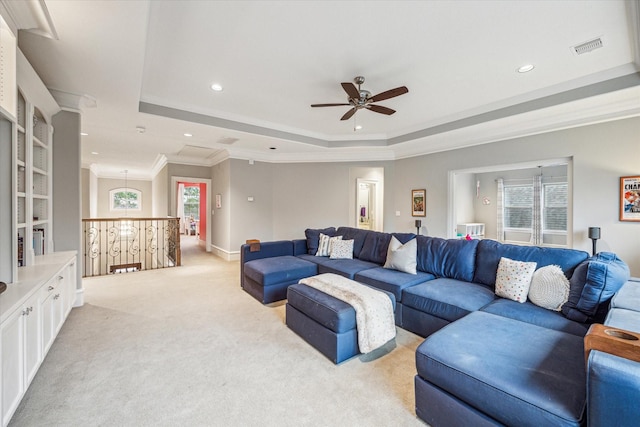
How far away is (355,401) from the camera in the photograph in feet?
5.99

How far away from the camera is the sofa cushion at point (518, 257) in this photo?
239 cm

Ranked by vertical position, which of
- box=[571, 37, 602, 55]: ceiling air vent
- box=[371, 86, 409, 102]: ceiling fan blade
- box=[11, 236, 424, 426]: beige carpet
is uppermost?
box=[571, 37, 602, 55]: ceiling air vent

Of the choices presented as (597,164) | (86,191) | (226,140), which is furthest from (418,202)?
(86,191)

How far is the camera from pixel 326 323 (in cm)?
235

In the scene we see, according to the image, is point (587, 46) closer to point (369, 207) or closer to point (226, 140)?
point (226, 140)

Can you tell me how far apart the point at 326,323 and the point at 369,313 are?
38 cm

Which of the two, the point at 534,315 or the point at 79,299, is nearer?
the point at 534,315

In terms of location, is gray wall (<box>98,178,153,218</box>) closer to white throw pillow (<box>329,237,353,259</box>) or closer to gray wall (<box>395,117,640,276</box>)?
white throw pillow (<box>329,237,353,259</box>)

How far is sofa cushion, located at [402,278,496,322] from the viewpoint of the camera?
2402mm

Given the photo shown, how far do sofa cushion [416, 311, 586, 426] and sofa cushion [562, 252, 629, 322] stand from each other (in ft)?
1.52

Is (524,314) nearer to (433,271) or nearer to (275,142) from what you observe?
(433,271)

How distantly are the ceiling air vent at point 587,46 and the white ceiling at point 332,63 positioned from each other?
0.05 metres

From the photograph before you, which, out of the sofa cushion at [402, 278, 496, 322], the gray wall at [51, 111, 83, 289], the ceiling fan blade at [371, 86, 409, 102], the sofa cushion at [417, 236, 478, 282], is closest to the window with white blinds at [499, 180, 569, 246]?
the sofa cushion at [417, 236, 478, 282]

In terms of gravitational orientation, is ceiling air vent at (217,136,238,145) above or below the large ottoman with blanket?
above
